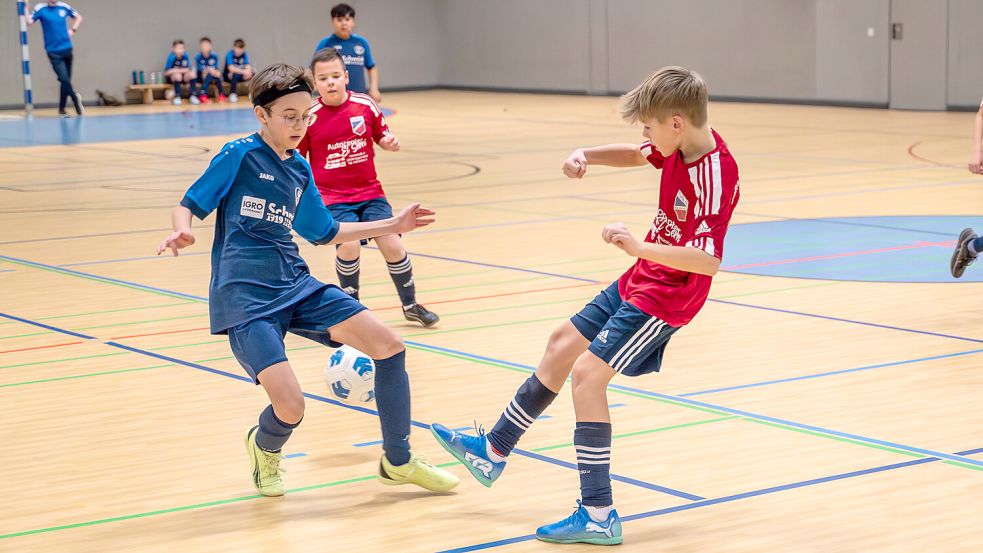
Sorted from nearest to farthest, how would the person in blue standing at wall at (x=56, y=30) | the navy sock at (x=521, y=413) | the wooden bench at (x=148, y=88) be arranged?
the navy sock at (x=521, y=413) < the person in blue standing at wall at (x=56, y=30) < the wooden bench at (x=148, y=88)

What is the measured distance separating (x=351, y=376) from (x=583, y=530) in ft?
6.37

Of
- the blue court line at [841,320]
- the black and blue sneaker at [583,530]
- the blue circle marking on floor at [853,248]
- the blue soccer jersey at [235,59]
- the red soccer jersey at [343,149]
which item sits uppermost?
the red soccer jersey at [343,149]

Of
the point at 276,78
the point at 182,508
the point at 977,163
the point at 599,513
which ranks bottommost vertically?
the point at 182,508

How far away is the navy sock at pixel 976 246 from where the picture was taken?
308 inches

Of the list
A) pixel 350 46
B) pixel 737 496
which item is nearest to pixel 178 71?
pixel 350 46

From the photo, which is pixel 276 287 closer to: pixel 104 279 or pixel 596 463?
pixel 596 463

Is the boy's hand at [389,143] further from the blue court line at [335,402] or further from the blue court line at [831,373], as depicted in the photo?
the blue court line at [831,373]

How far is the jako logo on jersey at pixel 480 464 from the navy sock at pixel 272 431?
23.8 inches

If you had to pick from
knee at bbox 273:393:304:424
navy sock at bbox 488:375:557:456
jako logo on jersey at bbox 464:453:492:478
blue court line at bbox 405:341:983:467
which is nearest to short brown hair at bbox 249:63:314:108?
knee at bbox 273:393:304:424

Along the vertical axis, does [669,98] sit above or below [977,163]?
above

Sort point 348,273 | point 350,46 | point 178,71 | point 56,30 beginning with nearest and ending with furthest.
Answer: point 348,273 < point 350,46 < point 56,30 < point 178,71

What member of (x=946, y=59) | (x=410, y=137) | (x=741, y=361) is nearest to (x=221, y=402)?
(x=741, y=361)

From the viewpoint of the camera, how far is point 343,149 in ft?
25.7

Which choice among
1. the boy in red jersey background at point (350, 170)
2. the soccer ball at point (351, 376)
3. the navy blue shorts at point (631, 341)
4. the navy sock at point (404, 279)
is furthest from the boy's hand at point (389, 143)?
the navy blue shorts at point (631, 341)
